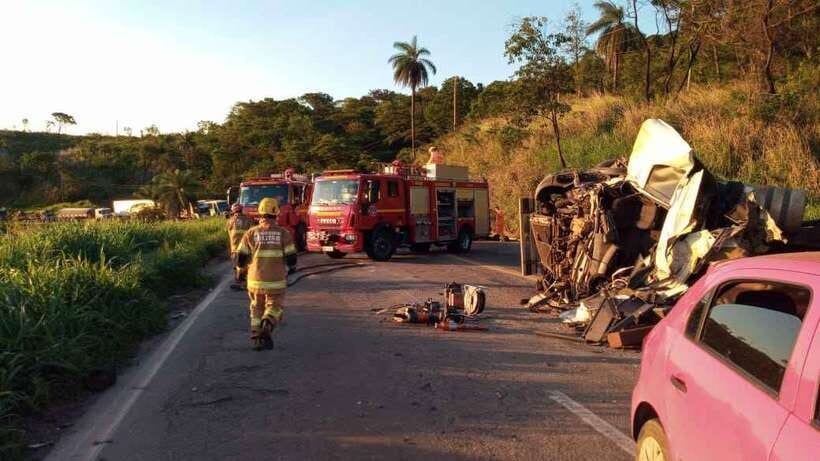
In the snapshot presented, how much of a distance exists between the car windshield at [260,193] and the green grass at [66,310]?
8028mm

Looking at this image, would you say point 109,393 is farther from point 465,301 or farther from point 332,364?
point 465,301

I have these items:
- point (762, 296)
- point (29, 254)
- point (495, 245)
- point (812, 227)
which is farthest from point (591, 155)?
point (762, 296)

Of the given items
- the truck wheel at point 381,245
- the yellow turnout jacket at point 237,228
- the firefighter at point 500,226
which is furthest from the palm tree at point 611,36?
the yellow turnout jacket at point 237,228

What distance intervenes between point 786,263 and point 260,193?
67.8 feet

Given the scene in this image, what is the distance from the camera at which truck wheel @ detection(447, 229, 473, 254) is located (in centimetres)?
2209

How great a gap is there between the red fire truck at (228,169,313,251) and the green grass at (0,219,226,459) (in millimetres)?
7879

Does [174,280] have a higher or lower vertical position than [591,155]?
lower

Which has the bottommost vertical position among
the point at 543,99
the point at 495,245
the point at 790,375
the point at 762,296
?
the point at 495,245

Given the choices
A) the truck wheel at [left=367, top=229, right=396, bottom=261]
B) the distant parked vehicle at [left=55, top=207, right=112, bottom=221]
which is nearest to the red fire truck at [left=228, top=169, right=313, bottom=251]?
the truck wheel at [left=367, top=229, right=396, bottom=261]

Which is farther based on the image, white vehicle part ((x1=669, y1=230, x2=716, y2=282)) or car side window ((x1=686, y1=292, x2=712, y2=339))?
white vehicle part ((x1=669, y1=230, x2=716, y2=282))

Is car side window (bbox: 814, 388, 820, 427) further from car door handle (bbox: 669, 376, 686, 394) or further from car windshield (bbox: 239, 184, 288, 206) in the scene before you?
car windshield (bbox: 239, 184, 288, 206)

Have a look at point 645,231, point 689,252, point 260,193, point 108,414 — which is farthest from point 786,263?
point 260,193

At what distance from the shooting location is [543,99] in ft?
85.9

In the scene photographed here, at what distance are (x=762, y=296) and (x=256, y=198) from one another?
20.5 metres
